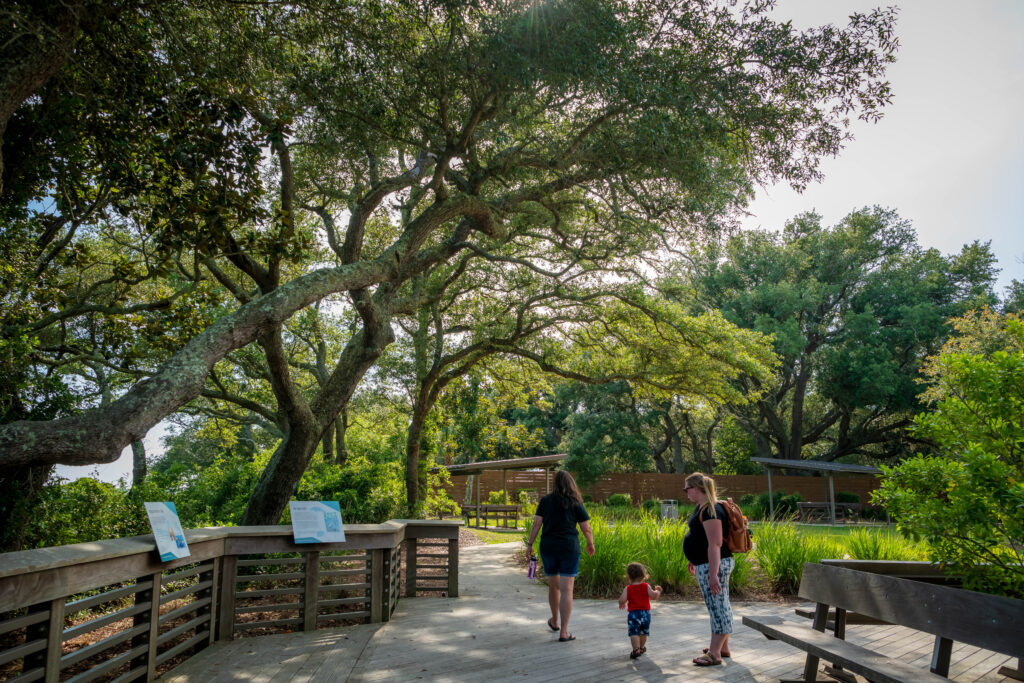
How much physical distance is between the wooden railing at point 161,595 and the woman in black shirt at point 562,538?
1966 millimetres

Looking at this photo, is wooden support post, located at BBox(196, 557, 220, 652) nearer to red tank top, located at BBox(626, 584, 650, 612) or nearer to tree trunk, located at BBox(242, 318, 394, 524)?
tree trunk, located at BBox(242, 318, 394, 524)

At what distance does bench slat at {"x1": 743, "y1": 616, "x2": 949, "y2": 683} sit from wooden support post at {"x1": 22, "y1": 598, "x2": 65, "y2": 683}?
456 cm

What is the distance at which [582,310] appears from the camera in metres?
14.4

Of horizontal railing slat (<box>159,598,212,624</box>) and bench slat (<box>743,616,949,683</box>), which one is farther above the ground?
horizontal railing slat (<box>159,598,212,624</box>)

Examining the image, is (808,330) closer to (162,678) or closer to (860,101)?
(860,101)

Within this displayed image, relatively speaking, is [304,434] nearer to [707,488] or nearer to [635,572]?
[635,572]

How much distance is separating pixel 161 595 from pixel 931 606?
540cm

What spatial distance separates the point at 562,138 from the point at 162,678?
8401 millimetres

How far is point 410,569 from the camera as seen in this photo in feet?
29.1

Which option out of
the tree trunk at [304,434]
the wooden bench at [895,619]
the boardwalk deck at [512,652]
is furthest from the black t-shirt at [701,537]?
the tree trunk at [304,434]

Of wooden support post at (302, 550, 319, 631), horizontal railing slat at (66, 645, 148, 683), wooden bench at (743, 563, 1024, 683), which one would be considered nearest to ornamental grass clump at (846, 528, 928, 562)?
wooden bench at (743, 563, 1024, 683)

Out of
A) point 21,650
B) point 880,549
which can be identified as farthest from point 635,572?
point 880,549

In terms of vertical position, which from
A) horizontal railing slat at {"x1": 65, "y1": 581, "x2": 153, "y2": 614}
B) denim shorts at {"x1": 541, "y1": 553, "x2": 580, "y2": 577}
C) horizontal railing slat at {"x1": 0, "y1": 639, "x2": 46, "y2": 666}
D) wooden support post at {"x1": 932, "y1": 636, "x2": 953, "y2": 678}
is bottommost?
wooden support post at {"x1": 932, "y1": 636, "x2": 953, "y2": 678}

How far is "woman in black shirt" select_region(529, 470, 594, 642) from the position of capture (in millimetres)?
6078
